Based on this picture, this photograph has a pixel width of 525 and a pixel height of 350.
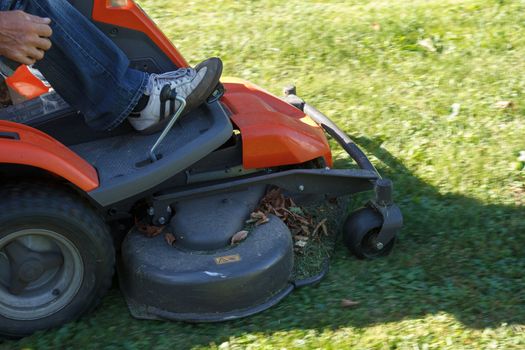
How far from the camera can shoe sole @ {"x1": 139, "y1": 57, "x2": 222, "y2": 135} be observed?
3480 millimetres

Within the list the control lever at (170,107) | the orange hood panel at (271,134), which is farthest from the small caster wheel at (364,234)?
the control lever at (170,107)

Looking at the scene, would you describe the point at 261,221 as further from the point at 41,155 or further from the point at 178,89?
the point at 41,155

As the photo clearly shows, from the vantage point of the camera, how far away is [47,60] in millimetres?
3223

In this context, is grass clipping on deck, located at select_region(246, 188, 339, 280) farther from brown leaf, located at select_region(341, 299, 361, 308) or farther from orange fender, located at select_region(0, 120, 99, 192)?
orange fender, located at select_region(0, 120, 99, 192)

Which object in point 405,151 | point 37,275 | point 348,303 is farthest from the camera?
point 405,151

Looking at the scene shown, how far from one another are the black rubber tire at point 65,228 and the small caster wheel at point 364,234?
100cm

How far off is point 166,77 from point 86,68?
36cm

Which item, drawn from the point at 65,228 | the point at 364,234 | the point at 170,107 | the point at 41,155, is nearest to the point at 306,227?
the point at 364,234

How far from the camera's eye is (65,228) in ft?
10.2

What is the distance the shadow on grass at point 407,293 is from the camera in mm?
3189

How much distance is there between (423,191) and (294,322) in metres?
1.17

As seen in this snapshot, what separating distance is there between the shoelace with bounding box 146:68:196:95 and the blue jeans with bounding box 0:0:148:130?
28mm

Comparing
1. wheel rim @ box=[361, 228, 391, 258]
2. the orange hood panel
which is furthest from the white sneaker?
wheel rim @ box=[361, 228, 391, 258]

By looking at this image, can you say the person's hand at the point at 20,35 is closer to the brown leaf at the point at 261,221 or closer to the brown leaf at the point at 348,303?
the brown leaf at the point at 261,221
